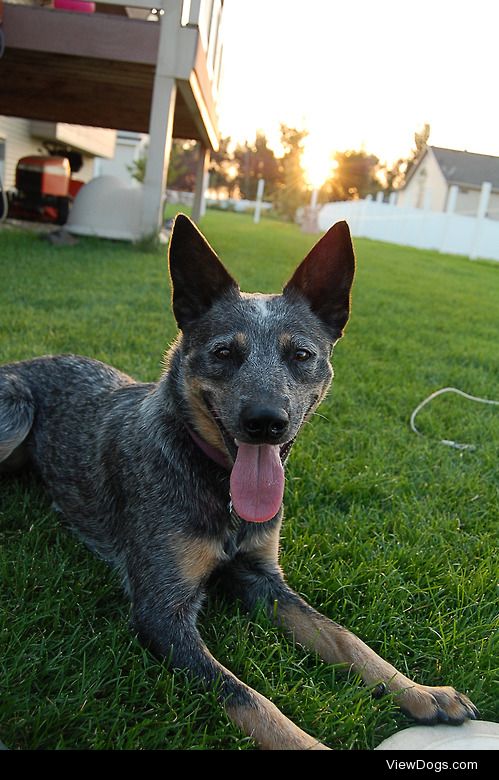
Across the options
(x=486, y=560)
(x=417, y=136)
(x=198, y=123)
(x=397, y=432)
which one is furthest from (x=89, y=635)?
(x=198, y=123)

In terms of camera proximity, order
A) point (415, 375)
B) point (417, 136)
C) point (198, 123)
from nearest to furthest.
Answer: point (415, 375)
point (417, 136)
point (198, 123)

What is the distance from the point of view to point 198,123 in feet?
51.7

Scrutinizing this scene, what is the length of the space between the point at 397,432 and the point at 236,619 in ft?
8.00

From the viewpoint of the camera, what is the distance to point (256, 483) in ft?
7.63

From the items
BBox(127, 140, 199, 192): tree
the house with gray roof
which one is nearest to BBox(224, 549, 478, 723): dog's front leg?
the house with gray roof

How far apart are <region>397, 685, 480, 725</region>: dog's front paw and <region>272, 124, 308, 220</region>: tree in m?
51.6

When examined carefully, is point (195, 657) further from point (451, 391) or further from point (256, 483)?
point (451, 391)

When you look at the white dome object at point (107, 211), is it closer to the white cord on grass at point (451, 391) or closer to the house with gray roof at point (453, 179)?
the white cord on grass at point (451, 391)

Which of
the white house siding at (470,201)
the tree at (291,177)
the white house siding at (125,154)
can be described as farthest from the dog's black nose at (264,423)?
the tree at (291,177)

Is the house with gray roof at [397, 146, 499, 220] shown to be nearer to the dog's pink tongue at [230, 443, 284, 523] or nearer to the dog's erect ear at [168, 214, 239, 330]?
the dog's erect ear at [168, 214, 239, 330]

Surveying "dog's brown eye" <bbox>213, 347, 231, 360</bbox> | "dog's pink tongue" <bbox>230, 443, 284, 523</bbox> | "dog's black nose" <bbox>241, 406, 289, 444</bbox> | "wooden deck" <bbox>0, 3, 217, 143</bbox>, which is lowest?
"dog's pink tongue" <bbox>230, 443, 284, 523</bbox>

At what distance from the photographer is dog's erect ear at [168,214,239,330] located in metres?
2.59

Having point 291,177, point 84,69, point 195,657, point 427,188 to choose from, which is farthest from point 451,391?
point 291,177
